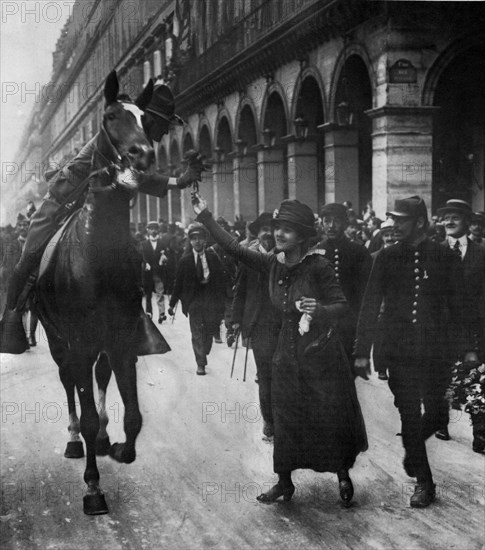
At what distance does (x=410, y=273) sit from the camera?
5.58m

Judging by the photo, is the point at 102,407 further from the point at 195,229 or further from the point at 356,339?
the point at 195,229

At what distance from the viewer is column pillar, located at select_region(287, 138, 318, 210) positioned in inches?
501

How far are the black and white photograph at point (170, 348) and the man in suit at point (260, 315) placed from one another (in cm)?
2

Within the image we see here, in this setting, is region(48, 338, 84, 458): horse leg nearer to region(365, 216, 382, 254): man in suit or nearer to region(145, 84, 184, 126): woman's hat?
region(145, 84, 184, 126): woman's hat

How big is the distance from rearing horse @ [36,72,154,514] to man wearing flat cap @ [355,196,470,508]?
169 cm

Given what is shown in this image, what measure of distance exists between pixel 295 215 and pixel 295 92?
10.4 metres

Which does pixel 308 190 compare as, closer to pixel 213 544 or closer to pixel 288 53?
pixel 288 53

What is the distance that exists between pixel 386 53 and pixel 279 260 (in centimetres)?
829

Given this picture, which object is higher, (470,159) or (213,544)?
(470,159)

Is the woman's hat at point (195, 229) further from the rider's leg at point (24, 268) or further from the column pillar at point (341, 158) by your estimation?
the column pillar at point (341, 158)

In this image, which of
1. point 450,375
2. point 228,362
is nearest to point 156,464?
point 450,375

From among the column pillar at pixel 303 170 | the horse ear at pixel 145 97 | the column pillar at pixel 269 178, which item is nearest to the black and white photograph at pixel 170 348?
the horse ear at pixel 145 97

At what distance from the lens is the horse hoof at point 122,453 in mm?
5324

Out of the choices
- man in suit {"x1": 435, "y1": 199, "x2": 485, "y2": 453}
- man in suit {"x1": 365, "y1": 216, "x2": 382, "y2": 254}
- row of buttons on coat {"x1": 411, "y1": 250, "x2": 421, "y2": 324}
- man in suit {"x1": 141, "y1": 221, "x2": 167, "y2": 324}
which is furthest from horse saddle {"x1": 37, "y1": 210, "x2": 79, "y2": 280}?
man in suit {"x1": 365, "y1": 216, "x2": 382, "y2": 254}
